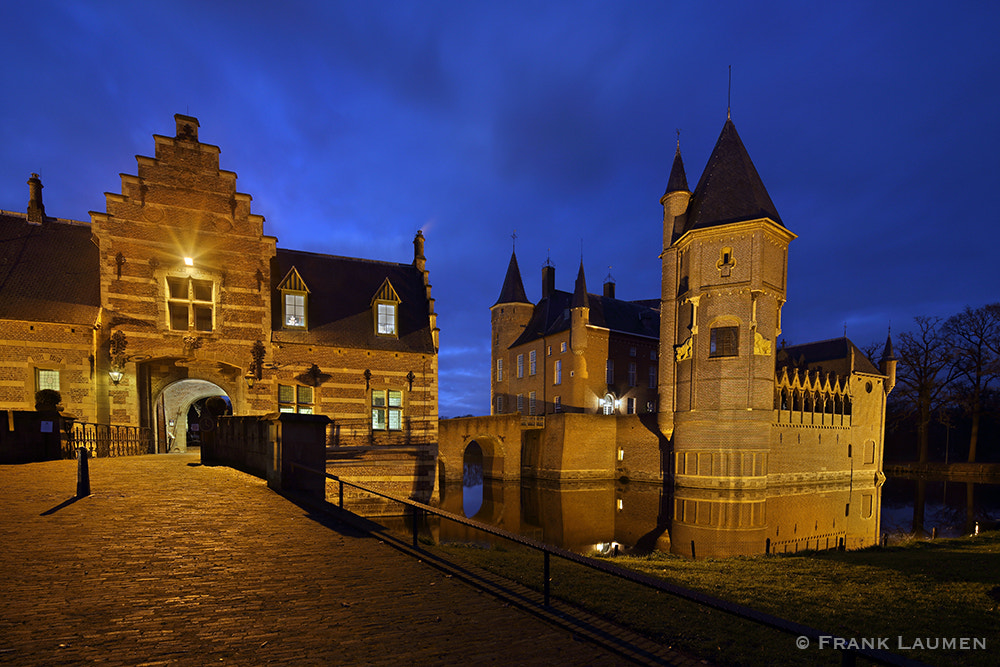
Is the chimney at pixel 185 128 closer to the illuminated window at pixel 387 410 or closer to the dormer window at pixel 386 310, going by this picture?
the dormer window at pixel 386 310

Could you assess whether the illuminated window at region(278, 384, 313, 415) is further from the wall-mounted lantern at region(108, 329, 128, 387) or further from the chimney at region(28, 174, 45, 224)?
the chimney at region(28, 174, 45, 224)

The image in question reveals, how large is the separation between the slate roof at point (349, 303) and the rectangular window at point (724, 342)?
16.2 meters

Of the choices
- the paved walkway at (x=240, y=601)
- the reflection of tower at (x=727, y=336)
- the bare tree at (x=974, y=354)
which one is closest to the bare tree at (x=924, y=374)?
the bare tree at (x=974, y=354)

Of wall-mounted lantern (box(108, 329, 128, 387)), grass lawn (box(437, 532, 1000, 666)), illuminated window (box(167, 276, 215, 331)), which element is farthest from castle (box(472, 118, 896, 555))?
wall-mounted lantern (box(108, 329, 128, 387))

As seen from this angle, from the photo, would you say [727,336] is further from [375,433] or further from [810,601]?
[810,601]

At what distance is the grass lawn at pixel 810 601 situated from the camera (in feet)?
14.8

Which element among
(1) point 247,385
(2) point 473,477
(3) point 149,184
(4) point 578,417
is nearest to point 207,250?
(3) point 149,184

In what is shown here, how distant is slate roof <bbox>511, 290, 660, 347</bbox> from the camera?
4019cm

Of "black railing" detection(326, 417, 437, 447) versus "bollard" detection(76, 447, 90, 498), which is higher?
"bollard" detection(76, 447, 90, 498)

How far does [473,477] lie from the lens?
39000mm

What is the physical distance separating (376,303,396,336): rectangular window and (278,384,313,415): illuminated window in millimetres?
3671

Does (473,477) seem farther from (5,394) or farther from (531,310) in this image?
(5,394)

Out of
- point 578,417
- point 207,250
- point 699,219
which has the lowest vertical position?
point 578,417

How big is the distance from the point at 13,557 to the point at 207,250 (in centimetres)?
1431
